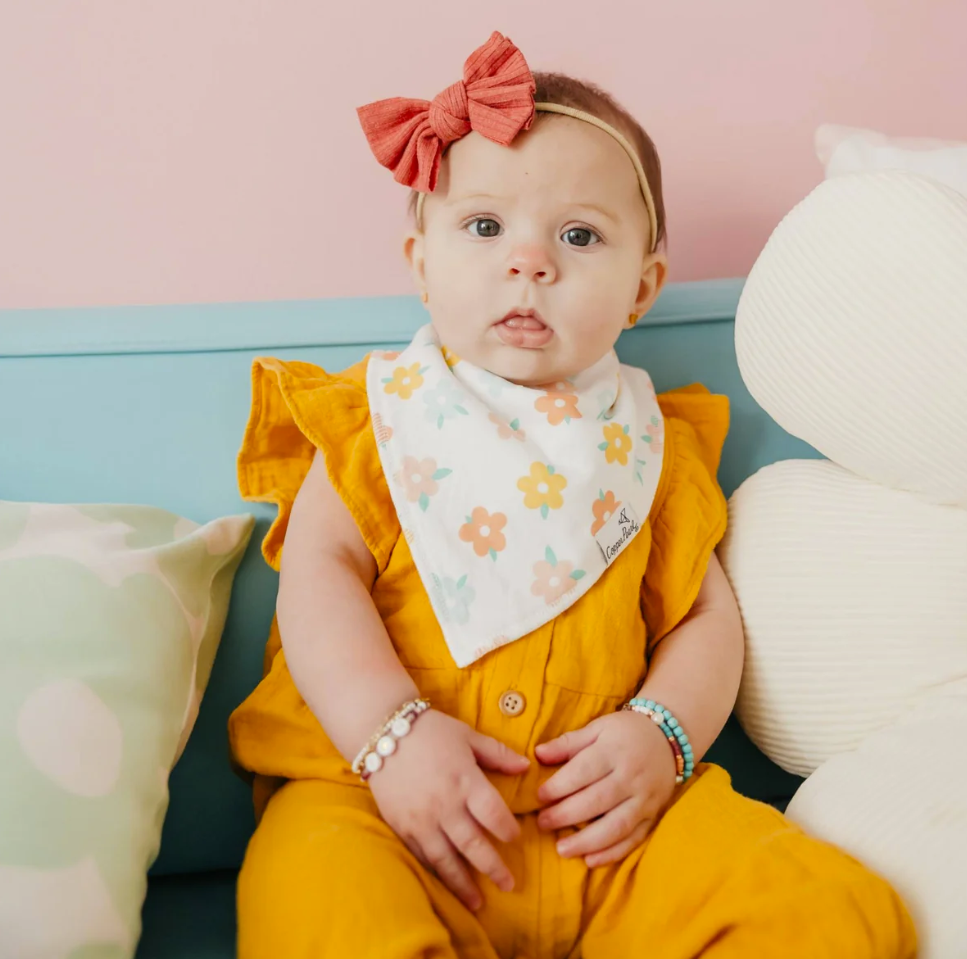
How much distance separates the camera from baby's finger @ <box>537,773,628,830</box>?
2.47 feet

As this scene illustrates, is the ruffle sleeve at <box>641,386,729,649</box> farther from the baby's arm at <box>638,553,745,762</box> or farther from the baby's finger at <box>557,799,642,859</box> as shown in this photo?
the baby's finger at <box>557,799,642,859</box>

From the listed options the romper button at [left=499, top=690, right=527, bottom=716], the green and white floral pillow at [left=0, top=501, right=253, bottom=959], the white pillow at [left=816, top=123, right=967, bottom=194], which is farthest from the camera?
the white pillow at [left=816, top=123, right=967, bottom=194]

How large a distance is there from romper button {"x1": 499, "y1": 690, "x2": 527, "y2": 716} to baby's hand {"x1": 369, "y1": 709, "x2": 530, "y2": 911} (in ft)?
0.26

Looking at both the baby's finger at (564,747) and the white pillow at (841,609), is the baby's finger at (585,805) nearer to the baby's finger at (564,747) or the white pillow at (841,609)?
the baby's finger at (564,747)

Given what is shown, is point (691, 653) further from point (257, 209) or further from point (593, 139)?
point (257, 209)

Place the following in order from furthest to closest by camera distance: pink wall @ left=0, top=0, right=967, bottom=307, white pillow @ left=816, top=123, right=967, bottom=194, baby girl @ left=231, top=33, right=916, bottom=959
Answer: pink wall @ left=0, top=0, right=967, bottom=307 → white pillow @ left=816, top=123, right=967, bottom=194 → baby girl @ left=231, top=33, right=916, bottom=959

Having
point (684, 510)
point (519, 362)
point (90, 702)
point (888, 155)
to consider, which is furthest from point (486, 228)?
point (90, 702)

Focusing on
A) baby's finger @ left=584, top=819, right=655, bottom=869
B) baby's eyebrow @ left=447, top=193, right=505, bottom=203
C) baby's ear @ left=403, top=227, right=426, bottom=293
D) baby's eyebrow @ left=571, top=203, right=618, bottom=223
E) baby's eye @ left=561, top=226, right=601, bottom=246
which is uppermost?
baby's eyebrow @ left=447, top=193, right=505, bottom=203

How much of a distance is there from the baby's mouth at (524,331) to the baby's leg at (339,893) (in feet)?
1.50

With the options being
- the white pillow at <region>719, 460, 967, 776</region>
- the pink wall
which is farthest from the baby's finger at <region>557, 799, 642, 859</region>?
the pink wall

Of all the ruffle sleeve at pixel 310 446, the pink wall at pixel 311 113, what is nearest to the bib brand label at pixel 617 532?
the ruffle sleeve at pixel 310 446

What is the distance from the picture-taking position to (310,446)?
3.22 feet

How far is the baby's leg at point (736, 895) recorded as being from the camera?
61cm

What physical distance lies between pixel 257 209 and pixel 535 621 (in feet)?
2.40
